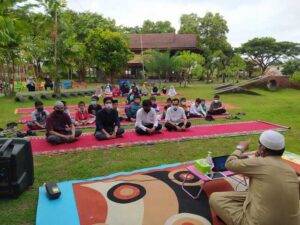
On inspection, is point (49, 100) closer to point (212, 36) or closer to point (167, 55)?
point (167, 55)

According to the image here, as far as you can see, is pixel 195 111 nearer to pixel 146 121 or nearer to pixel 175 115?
pixel 175 115

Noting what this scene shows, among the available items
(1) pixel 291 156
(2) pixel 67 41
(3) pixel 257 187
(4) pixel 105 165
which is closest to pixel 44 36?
(2) pixel 67 41

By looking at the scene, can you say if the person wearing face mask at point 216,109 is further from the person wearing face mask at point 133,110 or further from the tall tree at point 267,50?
the tall tree at point 267,50

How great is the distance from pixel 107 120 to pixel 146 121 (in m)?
1.25

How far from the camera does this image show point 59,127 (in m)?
9.27

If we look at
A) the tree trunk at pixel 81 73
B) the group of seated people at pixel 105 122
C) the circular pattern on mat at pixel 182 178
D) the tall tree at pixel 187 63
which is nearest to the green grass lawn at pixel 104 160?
the circular pattern on mat at pixel 182 178

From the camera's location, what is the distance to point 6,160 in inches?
215

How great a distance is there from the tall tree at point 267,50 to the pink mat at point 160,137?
35984mm

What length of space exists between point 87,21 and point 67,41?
16431 mm

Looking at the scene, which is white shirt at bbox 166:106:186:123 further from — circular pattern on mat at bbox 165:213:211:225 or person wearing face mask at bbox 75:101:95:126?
circular pattern on mat at bbox 165:213:211:225

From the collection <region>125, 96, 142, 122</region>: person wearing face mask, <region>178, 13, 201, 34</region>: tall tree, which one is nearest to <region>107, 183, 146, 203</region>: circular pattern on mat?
<region>125, 96, 142, 122</region>: person wearing face mask

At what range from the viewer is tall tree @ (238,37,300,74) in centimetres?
4553

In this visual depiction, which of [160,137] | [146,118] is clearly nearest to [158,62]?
[146,118]

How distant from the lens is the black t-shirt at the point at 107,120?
9531mm
